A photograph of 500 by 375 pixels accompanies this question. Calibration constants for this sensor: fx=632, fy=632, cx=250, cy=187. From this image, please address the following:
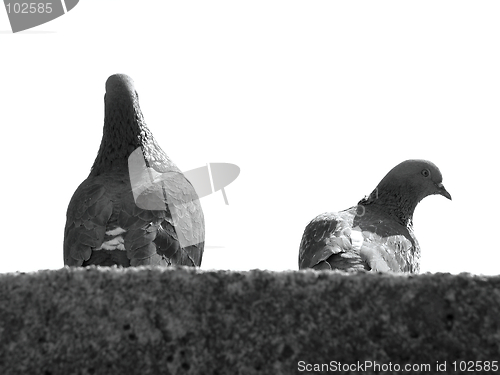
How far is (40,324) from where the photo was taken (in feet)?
6.74

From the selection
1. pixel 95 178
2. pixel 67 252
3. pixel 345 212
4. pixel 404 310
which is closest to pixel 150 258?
pixel 67 252

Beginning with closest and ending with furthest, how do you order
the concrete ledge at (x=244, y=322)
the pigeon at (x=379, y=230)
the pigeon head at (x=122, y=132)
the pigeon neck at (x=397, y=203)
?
1. the concrete ledge at (x=244, y=322)
2. the pigeon at (x=379, y=230)
3. the pigeon head at (x=122, y=132)
4. the pigeon neck at (x=397, y=203)

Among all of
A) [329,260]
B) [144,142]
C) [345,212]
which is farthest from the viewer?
[345,212]

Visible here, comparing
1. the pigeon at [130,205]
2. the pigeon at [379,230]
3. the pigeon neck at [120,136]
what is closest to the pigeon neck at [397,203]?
the pigeon at [379,230]

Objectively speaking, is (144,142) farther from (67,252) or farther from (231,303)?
(231,303)

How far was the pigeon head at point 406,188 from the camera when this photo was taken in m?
5.86

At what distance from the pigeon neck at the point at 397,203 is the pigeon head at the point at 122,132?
6.72ft

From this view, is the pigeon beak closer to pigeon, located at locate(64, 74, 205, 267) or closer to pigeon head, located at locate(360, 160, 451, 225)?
pigeon head, located at locate(360, 160, 451, 225)

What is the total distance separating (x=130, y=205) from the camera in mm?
4473

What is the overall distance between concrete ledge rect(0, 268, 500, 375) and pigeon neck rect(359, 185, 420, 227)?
3.81 meters

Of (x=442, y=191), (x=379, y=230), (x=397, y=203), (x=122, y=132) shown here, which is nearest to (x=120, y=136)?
(x=122, y=132)

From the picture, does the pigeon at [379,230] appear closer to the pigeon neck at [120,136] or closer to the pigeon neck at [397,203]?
the pigeon neck at [397,203]

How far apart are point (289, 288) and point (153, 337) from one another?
1.52ft

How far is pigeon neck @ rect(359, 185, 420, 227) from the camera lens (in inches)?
229
